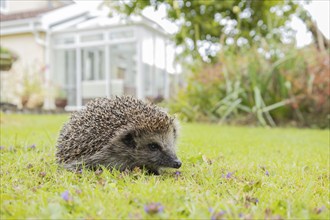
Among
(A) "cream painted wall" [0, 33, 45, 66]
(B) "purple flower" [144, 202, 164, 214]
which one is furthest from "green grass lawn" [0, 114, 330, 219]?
(A) "cream painted wall" [0, 33, 45, 66]

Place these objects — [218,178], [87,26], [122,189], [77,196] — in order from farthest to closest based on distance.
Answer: [87,26] < [218,178] < [122,189] < [77,196]

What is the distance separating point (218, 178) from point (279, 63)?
9.14 metres

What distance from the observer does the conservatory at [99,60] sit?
73.7 ft

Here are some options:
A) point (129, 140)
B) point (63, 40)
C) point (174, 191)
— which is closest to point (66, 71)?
point (63, 40)

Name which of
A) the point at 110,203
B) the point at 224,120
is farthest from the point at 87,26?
the point at 110,203

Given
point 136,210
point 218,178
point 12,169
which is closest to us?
point 136,210

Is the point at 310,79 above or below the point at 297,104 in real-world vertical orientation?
above

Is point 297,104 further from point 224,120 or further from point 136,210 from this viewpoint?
point 136,210

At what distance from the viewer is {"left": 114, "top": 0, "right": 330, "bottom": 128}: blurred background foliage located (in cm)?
1123

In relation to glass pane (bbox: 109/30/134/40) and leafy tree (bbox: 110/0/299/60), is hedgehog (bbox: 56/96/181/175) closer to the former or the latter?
leafy tree (bbox: 110/0/299/60)

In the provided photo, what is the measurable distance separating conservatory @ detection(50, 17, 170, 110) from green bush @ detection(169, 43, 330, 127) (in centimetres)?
995

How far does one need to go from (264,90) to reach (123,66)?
1273cm

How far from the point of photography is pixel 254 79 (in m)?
11.7

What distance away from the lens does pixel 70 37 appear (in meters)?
23.3
